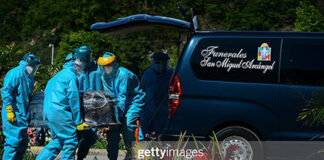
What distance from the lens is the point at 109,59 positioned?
8.93 metres

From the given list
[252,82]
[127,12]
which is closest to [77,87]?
[252,82]

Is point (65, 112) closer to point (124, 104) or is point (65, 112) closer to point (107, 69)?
point (107, 69)

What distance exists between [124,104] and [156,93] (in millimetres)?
1475

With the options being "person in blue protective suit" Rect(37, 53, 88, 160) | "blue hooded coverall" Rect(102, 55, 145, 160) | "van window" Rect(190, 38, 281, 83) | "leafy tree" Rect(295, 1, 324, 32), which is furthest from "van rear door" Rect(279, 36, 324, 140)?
"leafy tree" Rect(295, 1, 324, 32)

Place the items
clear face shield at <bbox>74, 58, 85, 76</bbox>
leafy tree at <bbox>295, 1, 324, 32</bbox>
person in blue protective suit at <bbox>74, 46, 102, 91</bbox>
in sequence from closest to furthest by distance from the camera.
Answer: clear face shield at <bbox>74, 58, 85, 76</bbox> → person in blue protective suit at <bbox>74, 46, 102, 91</bbox> → leafy tree at <bbox>295, 1, 324, 32</bbox>

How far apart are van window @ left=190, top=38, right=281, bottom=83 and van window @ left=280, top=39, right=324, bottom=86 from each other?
0.13 metres

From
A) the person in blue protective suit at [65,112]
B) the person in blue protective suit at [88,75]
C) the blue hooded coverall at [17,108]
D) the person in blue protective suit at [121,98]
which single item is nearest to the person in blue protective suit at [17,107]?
the blue hooded coverall at [17,108]

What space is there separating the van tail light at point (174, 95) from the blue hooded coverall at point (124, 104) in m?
1.31

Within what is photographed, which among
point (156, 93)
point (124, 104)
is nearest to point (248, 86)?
point (124, 104)

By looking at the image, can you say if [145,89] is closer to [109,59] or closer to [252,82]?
[109,59]

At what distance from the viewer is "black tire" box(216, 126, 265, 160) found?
7816mm

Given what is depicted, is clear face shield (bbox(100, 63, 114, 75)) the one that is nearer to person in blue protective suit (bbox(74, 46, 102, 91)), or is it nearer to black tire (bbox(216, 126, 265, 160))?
person in blue protective suit (bbox(74, 46, 102, 91))

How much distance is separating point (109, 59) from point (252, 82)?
227 cm

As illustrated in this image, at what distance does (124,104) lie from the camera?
30.0 ft
